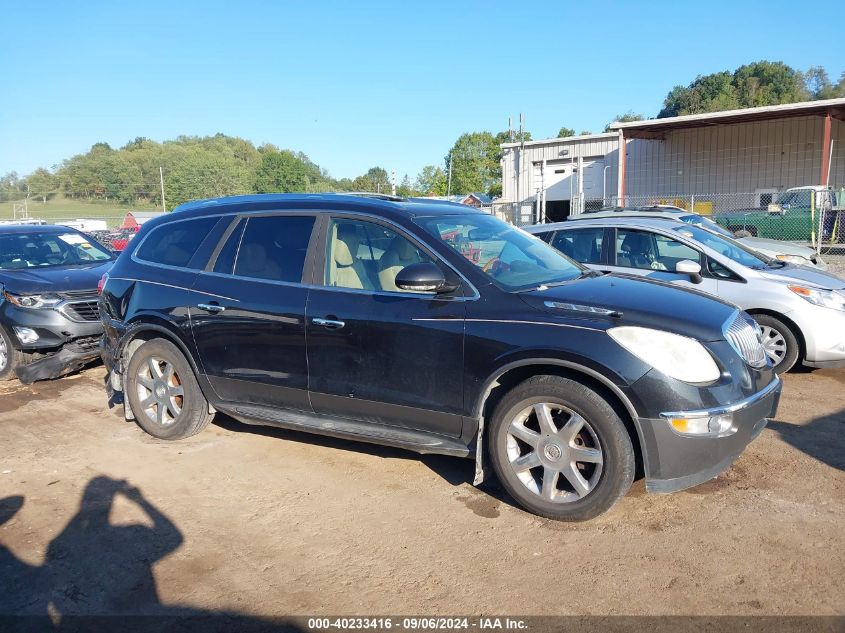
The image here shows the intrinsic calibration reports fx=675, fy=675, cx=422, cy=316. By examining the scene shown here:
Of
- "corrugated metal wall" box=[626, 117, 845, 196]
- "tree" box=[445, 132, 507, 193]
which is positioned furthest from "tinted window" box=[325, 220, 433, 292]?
"tree" box=[445, 132, 507, 193]

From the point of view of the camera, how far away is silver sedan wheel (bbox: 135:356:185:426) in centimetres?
530

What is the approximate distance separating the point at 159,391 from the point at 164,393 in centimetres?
6

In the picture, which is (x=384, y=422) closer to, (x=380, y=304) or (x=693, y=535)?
(x=380, y=304)

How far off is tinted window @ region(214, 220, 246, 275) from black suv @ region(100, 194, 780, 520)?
12 millimetres

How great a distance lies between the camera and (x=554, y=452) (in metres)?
3.77

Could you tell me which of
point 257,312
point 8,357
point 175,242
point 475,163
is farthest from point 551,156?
point 475,163

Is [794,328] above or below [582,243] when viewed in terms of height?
below

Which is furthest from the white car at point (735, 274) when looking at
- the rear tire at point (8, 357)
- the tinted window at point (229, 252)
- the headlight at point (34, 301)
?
the rear tire at point (8, 357)

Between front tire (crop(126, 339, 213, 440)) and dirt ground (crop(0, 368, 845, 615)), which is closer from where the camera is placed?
dirt ground (crop(0, 368, 845, 615))

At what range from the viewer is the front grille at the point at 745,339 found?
3934mm

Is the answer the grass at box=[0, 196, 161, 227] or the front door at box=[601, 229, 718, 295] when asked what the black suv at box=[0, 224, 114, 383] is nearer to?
the front door at box=[601, 229, 718, 295]

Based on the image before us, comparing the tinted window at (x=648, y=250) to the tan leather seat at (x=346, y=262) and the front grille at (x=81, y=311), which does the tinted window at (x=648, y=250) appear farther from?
the front grille at (x=81, y=311)

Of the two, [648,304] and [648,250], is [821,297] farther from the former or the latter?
[648,304]

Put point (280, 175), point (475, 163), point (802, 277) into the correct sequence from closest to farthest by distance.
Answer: point (802, 277)
point (280, 175)
point (475, 163)
